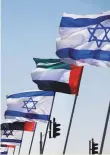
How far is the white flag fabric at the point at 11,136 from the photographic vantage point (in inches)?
1579

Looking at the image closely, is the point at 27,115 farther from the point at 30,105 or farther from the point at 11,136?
the point at 11,136

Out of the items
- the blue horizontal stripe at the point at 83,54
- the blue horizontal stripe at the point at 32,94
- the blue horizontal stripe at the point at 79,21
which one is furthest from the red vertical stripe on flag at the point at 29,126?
the blue horizontal stripe at the point at 79,21

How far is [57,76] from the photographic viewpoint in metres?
20.8

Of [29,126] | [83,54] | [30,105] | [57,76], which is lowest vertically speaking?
→ [29,126]

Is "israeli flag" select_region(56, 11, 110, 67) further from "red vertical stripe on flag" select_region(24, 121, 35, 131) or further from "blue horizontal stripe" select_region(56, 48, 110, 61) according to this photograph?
"red vertical stripe on flag" select_region(24, 121, 35, 131)

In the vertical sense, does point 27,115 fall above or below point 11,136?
above

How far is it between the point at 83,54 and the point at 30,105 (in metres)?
11.3

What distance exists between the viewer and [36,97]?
86.0 ft

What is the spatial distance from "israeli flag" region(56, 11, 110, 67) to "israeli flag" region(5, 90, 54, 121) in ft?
32.0

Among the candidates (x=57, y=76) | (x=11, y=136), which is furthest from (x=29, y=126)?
(x=57, y=76)

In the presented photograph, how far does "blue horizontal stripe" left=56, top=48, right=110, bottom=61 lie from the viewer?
1547 centimetres

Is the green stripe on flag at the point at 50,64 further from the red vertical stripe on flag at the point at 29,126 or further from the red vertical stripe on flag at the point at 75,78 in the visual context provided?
the red vertical stripe on flag at the point at 29,126

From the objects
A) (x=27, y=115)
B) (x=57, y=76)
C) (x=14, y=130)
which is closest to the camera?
(x=57, y=76)

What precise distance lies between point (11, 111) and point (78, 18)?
12602 mm
